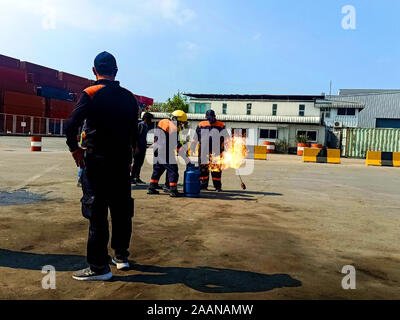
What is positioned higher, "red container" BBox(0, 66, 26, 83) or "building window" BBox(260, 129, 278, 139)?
"red container" BBox(0, 66, 26, 83)

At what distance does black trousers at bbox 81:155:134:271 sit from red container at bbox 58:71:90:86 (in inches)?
1972

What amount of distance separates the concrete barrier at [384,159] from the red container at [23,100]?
1444 inches

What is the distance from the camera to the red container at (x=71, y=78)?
48359 millimetres

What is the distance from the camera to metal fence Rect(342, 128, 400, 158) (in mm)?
27422

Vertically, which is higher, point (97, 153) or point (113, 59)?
point (113, 59)

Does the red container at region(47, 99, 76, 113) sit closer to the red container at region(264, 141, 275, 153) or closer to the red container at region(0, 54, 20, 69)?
the red container at region(0, 54, 20, 69)

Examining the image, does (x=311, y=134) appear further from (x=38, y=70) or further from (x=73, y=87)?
(x=38, y=70)

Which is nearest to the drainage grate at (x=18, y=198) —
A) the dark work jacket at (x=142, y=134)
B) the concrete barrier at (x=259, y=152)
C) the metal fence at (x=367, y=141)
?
the dark work jacket at (x=142, y=134)

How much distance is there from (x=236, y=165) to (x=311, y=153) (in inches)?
527

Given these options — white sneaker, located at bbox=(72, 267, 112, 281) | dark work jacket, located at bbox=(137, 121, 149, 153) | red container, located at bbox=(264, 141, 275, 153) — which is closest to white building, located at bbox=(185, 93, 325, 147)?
red container, located at bbox=(264, 141, 275, 153)
